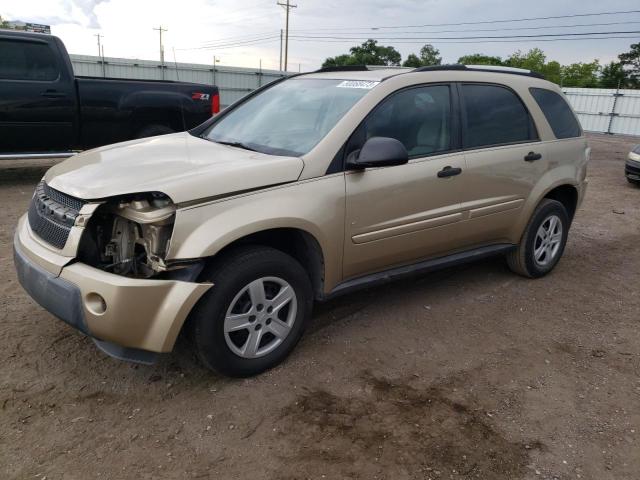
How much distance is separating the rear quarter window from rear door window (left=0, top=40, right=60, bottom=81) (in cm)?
653

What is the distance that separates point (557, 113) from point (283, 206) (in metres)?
3.10

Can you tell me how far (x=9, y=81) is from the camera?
7.38 m

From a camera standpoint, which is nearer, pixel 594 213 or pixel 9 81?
pixel 9 81

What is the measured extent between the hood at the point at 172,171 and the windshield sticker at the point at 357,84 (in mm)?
837

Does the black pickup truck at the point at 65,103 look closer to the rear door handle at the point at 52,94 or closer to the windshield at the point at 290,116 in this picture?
the rear door handle at the point at 52,94

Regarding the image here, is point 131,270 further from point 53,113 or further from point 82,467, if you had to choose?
point 53,113

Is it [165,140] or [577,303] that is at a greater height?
[165,140]

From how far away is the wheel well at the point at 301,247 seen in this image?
325 centimetres

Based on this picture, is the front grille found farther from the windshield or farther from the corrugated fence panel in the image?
the corrugated fence panel

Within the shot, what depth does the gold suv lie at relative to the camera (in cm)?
276

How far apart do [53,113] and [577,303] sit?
281 inches

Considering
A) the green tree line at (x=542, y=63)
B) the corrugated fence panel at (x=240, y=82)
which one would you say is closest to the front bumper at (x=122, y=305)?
the corrugated fence panel at (x=240, y=82)

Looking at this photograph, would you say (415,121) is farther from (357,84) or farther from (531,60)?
(531,60)

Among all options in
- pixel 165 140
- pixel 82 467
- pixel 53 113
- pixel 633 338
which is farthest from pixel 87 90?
pixel 633 338
